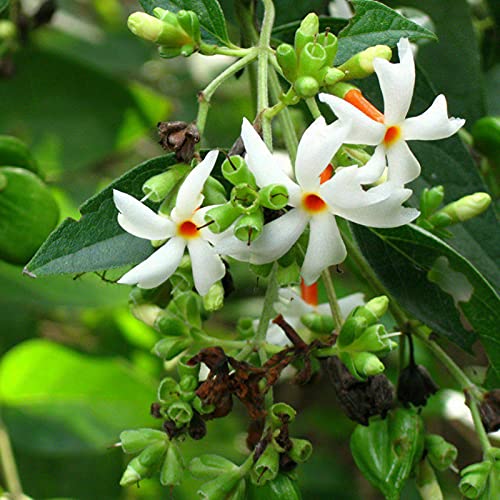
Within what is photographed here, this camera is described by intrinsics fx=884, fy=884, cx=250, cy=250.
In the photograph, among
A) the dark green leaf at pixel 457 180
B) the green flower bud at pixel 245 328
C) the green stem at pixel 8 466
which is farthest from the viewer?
the green stem at pixel 8 466

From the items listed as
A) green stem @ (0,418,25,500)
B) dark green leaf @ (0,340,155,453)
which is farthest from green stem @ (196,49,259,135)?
dark green leaf @ (0,340,155,453)

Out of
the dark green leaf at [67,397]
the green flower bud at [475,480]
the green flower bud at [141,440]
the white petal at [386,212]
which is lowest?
the dark green leaf at [67,397]

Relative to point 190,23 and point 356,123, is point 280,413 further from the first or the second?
point 190,23

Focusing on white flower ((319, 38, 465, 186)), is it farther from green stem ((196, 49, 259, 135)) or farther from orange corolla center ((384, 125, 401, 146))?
green stem ((196, 49, 259, 135))

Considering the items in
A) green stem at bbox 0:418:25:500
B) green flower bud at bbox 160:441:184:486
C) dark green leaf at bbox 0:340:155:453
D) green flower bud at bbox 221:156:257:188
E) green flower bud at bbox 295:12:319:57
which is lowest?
dark green leaf at bbox 0:340:155:453

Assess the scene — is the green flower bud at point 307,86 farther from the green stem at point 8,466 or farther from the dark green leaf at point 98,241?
the green stem at point 8,466

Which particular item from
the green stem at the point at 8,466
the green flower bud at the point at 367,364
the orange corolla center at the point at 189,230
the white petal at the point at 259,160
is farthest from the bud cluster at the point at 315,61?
the green stem at the point at 8,466

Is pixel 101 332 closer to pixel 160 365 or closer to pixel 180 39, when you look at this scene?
pixel 160 365
